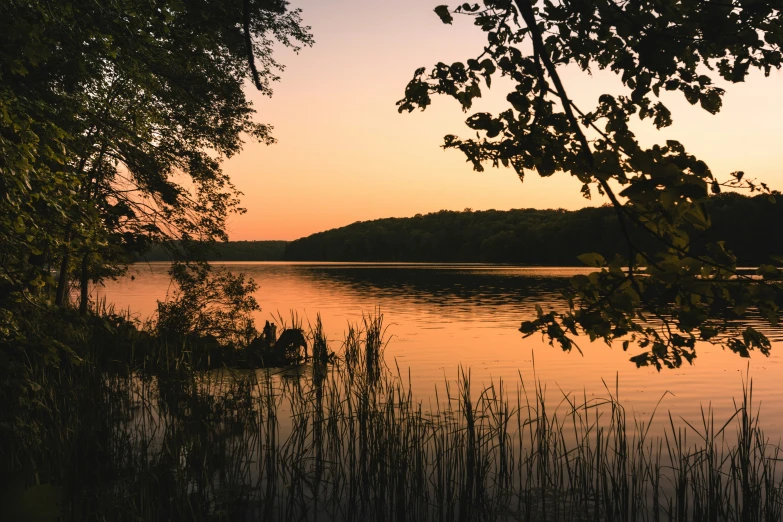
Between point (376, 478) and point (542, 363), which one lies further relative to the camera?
point (542, 363)

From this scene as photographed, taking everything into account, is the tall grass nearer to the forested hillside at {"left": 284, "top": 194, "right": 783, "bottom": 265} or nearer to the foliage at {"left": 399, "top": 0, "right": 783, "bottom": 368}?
the foliage at {"left": 399, "top": 0, "right": 783, "bottom": 368}

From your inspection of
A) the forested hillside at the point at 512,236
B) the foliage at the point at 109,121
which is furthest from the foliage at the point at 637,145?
the forested hillside at the point at 512,236

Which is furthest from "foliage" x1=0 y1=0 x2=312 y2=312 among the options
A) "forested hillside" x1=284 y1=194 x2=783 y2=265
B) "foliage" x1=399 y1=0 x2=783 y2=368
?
"forested hillside" x1=284 y1=194 x2=783 y2=265

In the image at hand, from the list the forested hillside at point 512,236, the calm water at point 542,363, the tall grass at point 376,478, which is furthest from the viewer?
the forested hillside at point 512,236

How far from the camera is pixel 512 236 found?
4875 inches

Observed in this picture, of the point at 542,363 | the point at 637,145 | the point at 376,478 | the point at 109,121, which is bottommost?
the point at 542,363

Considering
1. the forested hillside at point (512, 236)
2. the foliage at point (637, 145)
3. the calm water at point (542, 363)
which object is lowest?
the calm water at point (542, 363)

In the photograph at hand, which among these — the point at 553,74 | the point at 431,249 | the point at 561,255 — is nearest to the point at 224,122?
the point at 553,74

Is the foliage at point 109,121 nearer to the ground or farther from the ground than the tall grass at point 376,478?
farther from the ground

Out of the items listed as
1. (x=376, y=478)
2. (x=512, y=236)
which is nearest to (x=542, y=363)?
(x=376, y=478)

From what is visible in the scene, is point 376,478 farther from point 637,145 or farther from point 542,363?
point 542,363

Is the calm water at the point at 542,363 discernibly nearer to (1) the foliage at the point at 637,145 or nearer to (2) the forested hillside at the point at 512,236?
(1) the foliage at the point at 637,145

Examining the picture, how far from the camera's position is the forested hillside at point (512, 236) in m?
75.9

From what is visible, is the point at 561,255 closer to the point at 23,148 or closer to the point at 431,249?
the point at 431,249
